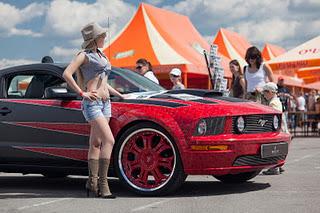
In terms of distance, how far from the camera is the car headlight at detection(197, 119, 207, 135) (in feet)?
20.1

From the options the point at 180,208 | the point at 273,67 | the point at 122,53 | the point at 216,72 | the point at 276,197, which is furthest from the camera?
the point at 122,53

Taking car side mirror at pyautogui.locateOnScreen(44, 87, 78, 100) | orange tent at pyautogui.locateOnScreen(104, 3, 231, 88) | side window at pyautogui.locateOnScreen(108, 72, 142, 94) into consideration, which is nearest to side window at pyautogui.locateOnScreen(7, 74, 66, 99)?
car side mirror at pyautogui.locateOnScreen(44, 87, 78, 100)

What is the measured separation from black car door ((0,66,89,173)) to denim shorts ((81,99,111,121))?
38 cm

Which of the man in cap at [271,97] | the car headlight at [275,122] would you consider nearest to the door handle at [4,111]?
the car headlight at [275,122]

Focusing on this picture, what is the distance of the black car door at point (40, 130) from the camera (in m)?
6.65

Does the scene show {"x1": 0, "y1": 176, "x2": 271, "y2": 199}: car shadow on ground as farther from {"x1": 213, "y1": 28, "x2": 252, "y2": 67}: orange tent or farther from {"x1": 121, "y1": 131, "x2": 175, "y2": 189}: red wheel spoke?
{"x1": 213, "y1": 28, "x2": 252, "y2": 67}: orange tent

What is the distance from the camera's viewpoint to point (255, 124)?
21.2 feet

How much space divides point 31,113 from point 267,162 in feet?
8.12

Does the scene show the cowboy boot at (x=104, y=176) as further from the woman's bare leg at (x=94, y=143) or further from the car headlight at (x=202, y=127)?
the car headlight at (x=202, y=127)

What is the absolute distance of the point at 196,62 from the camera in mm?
22391

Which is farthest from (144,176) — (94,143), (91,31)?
(91,31)

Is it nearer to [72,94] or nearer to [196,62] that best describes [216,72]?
[196,62]

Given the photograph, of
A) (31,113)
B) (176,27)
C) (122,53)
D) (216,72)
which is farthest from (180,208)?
(176,27)

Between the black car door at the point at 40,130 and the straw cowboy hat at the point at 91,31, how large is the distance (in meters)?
0.73
